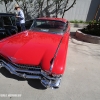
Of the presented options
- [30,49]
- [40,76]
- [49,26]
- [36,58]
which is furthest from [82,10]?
[40,76]

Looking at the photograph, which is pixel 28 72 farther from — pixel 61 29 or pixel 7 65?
pixel 61 29

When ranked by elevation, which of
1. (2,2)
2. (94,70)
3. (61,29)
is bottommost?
(94,70)

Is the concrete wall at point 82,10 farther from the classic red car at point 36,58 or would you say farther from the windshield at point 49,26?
the classic red car at point 36,58

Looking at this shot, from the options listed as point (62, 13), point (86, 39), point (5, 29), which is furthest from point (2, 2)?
point (86, 39)

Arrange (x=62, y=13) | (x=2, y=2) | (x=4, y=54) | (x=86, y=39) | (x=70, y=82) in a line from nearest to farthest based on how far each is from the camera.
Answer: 1. (x=4, y=54)
2. (x=70, y=82)
3. (x=86, y=39)
4. (x=2, y=2)
5. (x=62, y=13)

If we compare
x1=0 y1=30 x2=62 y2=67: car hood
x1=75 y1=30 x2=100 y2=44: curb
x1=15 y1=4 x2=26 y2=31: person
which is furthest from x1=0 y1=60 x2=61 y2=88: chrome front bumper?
x1=75 y1=30 x2=100 y2=44: curb

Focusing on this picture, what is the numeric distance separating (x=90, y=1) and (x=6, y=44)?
11111mm

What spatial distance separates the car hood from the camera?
2.31 meters

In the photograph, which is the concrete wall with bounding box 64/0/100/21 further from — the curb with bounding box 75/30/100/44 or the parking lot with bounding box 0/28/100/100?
the parking lot with bounding box 0/28/100/100

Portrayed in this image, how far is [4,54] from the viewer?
2.47 meters

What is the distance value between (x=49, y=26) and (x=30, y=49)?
1612 mm

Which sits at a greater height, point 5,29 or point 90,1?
point 90,1

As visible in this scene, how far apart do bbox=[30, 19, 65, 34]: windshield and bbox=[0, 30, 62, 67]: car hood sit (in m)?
0.56

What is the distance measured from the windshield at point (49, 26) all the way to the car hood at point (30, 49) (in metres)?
0.56
